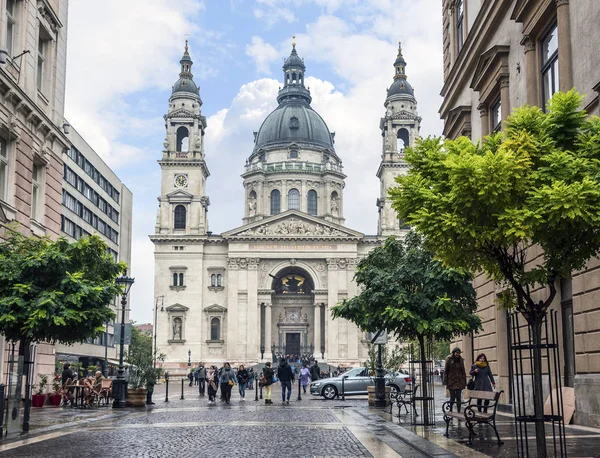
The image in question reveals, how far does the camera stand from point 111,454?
13.7m

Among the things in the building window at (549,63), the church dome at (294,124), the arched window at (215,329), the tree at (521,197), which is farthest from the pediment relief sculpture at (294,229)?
the tree at (521,197)

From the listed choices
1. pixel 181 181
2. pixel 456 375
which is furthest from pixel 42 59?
pixel 181 181

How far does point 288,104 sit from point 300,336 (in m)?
34.1

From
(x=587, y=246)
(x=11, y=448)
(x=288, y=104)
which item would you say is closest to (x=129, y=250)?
(x=288, y=104)

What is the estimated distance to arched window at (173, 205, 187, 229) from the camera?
91.6 meters

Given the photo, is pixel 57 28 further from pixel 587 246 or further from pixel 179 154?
pixel 179 154

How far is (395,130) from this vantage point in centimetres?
9506

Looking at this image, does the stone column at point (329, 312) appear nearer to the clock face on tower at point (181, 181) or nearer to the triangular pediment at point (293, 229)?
the triangular pediment at point (293, 229)

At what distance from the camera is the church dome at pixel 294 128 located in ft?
343

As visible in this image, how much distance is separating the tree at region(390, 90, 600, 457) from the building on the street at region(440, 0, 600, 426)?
3.47 metres

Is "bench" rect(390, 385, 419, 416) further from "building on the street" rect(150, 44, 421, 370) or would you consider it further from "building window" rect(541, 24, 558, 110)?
"building on the street" rect(150, 44, 421, 370)

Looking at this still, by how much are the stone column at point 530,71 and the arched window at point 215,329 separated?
71.5 metres

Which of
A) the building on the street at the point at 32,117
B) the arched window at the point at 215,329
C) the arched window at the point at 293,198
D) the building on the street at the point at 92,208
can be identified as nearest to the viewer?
the building on the street at the point at 32,117

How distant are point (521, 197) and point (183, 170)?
273ft
